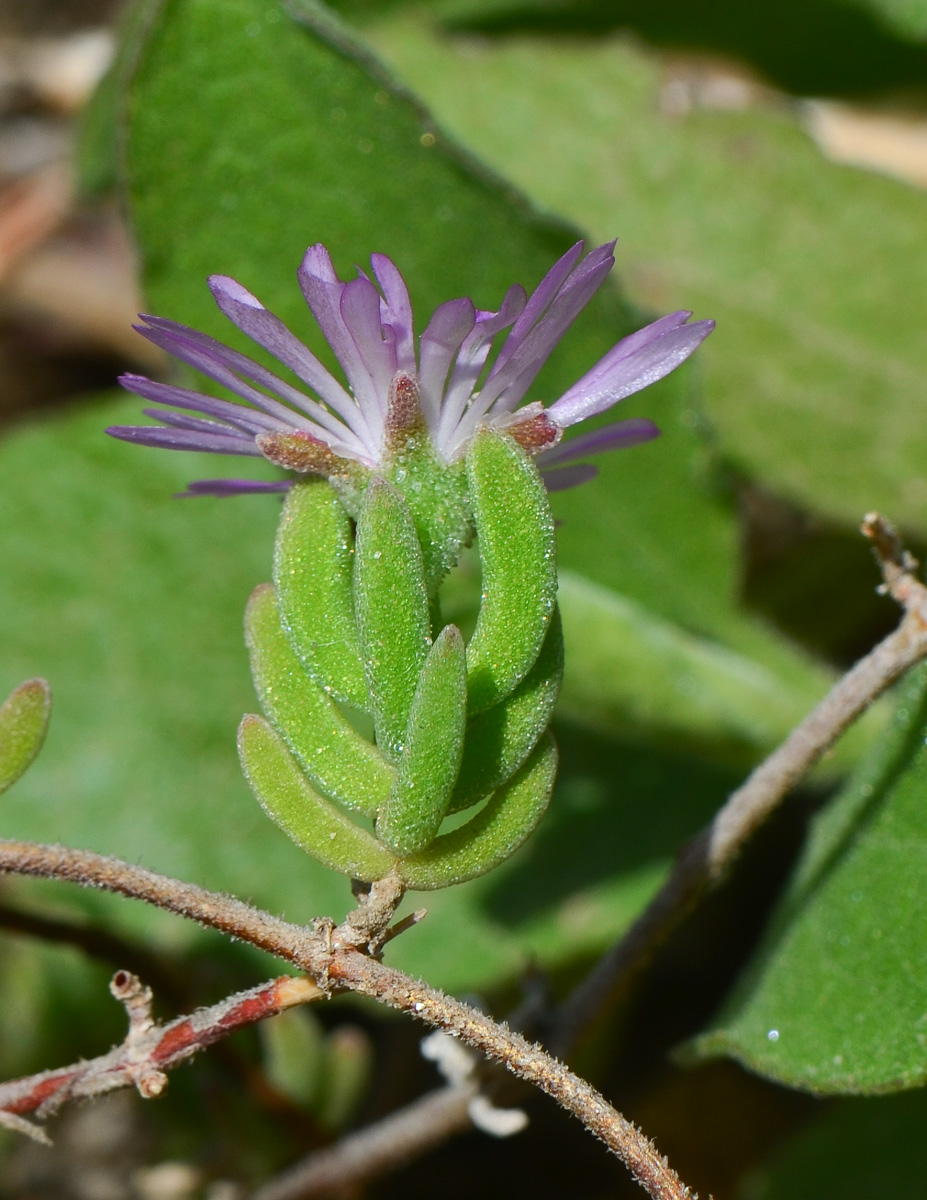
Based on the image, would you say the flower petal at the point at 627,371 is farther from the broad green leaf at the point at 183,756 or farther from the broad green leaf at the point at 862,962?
the broad green leaf at the point at 183,756

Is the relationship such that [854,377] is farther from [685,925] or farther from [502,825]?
[502,825]

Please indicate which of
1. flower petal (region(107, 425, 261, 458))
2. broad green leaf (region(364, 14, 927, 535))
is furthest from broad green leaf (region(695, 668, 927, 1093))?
broad green leaf (region(364, 14, 927, 535))

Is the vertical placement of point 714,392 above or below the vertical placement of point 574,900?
above

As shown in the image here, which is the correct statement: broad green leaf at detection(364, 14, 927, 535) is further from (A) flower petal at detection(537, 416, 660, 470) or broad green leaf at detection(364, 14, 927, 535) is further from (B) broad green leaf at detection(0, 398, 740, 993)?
(A) flower petal at detection(537, 416, 660, 470)

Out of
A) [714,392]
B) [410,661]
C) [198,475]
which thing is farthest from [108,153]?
[410,661]

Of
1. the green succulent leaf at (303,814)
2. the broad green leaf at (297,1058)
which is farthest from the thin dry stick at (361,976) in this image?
the broad green leaf at (297,1058)
